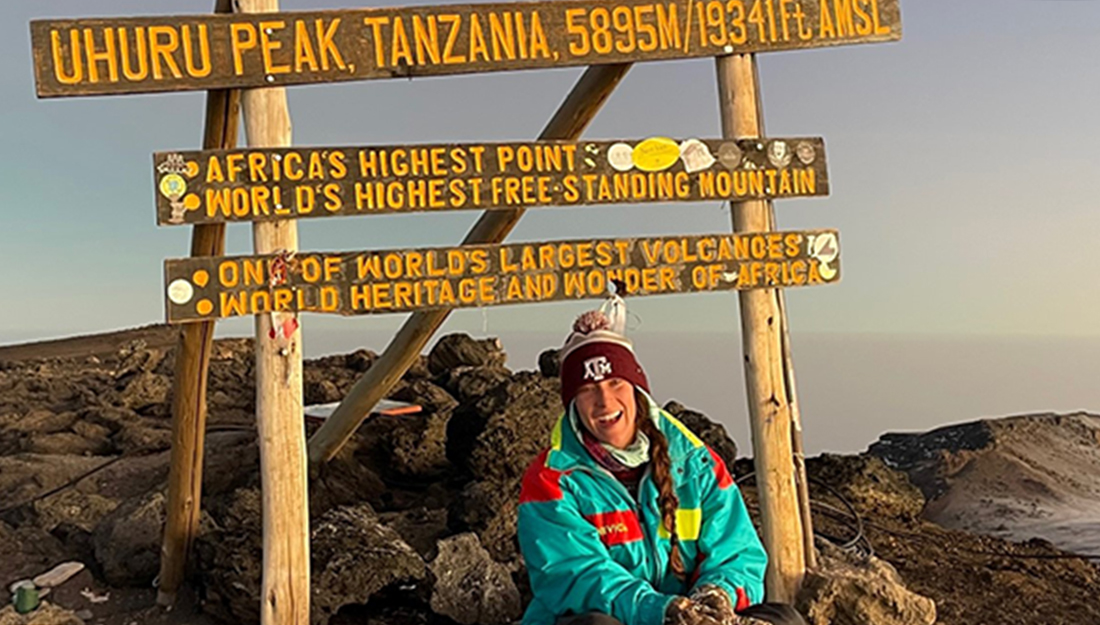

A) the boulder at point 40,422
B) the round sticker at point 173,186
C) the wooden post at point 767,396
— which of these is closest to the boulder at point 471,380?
the boulder at point 40,422

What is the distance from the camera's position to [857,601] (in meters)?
5.29

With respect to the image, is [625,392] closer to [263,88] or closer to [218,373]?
[263,88]

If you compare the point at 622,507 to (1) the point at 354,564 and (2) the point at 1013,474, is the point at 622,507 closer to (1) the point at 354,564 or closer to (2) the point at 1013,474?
(1) the point at 354,564

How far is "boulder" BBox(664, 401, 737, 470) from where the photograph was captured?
26.9ft

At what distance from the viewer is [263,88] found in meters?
4.76

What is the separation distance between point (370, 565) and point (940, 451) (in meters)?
9.43

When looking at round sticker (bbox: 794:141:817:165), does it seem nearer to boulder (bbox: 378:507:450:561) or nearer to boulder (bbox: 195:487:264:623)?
boulder (bbox: 378:507:450:561)

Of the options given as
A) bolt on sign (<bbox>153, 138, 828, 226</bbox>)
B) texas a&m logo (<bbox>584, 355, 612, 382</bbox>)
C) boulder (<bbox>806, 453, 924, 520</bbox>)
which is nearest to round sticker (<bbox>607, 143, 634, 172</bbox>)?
bolt on sign (<bbox>153, 138, 828, 226</bbox>)

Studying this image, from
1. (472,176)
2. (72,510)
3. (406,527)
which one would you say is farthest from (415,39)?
(72,510)

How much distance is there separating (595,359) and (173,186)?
2193mm

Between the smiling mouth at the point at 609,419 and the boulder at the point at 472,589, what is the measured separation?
1.92 m

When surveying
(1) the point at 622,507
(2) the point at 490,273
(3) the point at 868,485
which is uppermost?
(2) the point at 490,273

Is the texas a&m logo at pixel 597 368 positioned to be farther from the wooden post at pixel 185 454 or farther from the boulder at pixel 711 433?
the boulder at pixel 711 433

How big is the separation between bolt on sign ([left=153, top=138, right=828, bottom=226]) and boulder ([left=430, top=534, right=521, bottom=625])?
209cm
